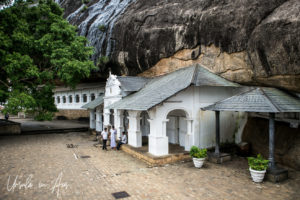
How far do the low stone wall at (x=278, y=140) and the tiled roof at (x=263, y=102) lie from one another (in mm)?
2018

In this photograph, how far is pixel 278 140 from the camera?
12023mm

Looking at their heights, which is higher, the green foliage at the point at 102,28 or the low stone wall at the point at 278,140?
the green foliage at the point at 102,28

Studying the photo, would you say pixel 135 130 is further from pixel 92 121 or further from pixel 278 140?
pixel 92 121

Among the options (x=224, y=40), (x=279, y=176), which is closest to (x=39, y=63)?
(x=224, y=40)

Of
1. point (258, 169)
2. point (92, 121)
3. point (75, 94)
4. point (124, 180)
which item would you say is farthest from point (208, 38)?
point (75, 94)

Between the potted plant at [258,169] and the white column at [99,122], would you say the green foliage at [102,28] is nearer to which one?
the white column at [99,122]

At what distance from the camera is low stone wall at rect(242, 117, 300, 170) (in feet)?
36.3

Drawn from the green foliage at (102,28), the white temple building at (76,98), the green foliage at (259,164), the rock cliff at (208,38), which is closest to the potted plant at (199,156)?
the green foliage at (259,164)

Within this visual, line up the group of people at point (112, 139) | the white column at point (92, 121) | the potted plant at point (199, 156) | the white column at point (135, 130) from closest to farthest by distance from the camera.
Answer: the potted plant at point (199, 156), the white column at point (135, 130), the group of people at point (112, 139), the white column at point (92, 121)

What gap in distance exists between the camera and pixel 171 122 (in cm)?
1606

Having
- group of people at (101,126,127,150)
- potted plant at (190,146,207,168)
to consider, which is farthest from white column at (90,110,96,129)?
potted plant at (190,146,207,168)

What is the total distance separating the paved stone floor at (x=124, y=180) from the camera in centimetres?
807

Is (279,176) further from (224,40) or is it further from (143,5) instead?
(143,5)

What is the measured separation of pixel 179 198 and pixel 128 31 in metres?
15.8
